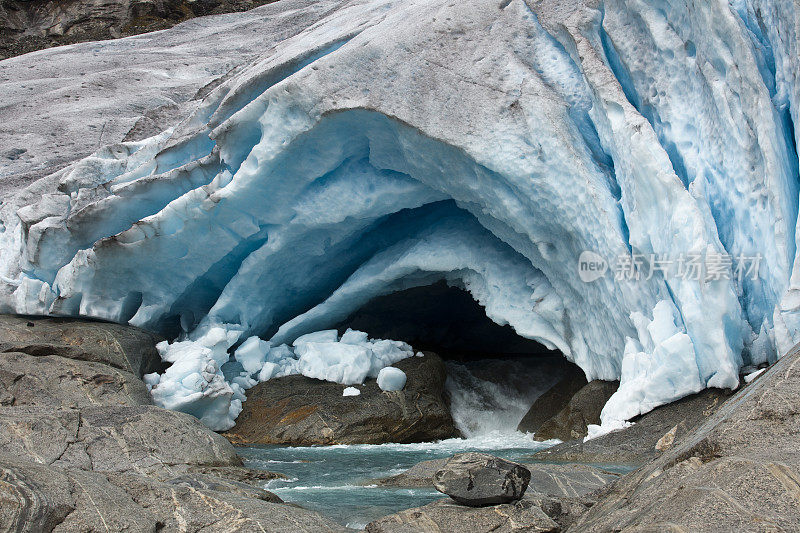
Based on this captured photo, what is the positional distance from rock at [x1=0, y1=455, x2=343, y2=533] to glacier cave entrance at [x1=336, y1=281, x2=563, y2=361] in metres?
6.85

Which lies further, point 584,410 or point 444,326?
point 444,326

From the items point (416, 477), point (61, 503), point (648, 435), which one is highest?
point (61, 503)

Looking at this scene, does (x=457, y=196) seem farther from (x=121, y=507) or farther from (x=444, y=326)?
(x=121, y=507)

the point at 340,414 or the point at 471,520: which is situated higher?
the point at 471,520

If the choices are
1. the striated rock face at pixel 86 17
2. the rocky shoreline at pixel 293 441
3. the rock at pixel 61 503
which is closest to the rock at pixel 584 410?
the rocky shoreline at pixel 293 441

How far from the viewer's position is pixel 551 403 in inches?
331

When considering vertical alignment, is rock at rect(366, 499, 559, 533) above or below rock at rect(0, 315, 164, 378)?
above

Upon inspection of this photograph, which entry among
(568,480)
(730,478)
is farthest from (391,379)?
(730,478)

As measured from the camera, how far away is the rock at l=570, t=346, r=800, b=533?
2227mm

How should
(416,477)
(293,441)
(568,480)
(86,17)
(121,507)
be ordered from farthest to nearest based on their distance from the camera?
1. (86,17)
2. (293,441)
3. (416,477)
4. (568,480)
5. (121,507)

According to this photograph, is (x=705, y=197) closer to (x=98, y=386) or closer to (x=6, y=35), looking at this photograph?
(x=98, y=386)

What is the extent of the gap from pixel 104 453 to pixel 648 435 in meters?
3.88

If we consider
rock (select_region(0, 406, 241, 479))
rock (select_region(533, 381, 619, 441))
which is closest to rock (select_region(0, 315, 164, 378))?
rock (select_region(0, 406, 241, 479))

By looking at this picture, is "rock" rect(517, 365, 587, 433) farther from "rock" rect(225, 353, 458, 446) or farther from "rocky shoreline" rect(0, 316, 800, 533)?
"rocky shoreline" rect(0, 316, 800, 533)
